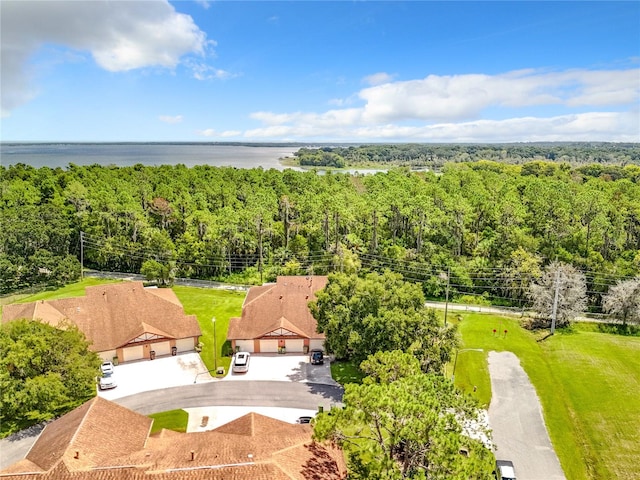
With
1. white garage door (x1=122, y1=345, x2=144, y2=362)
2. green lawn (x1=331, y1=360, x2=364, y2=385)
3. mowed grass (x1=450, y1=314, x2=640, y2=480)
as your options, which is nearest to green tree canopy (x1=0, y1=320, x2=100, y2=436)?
white garage door (x1=122, y1=345, x2=144, y2=362)

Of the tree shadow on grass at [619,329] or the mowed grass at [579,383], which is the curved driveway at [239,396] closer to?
the mowed grass at [579,383]

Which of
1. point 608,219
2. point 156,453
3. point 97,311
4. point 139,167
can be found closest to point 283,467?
point 156,453

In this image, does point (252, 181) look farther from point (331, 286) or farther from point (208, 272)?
point (331, 286)

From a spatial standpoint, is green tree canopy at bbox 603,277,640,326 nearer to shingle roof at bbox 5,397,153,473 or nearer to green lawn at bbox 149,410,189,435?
green lawn at bbox 149,410,189,435

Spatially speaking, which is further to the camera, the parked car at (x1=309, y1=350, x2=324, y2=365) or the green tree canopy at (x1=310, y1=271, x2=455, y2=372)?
the parked car at (x1=309, y1=350, x2=324, y2=365)

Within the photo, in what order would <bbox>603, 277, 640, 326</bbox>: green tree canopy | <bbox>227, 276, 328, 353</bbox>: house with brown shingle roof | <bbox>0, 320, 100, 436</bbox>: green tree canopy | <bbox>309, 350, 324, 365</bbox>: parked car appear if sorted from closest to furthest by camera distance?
<bbox>0, 320, 100, 436</bbox>: green tree canopy
<bbox>309, 350, 324, 365</bbox>: parked car
<bbox>227, 276, 328, 353</bbox>: house with brown shingle roof
<bbox>603, 277, 640, 326</bbox>: green tree canopy

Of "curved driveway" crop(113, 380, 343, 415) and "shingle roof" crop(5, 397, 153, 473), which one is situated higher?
"shingle roof" crop(5, 397, 153, 473)
